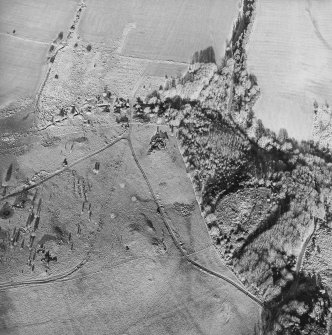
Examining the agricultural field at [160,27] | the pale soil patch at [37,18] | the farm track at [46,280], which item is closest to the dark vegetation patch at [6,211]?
the farm track at [46,280]

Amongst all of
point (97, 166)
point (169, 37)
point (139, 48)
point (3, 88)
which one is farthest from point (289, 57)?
point (3, 88)

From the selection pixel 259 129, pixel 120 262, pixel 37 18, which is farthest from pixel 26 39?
pixel 259 129

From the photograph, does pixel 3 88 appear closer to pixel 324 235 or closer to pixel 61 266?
pixel 61 266

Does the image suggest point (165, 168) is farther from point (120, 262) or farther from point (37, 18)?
point (37, 18)

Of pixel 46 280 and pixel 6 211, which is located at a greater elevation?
pixel 6 211

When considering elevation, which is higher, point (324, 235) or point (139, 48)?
point (139, 48)

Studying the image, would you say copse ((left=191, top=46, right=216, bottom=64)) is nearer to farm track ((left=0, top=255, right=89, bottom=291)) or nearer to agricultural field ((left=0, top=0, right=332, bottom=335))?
agricultural field ((left=0, top=0, right=332, bottom=335))

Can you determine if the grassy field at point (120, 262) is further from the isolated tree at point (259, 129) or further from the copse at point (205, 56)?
the copse at point (205, 56)
